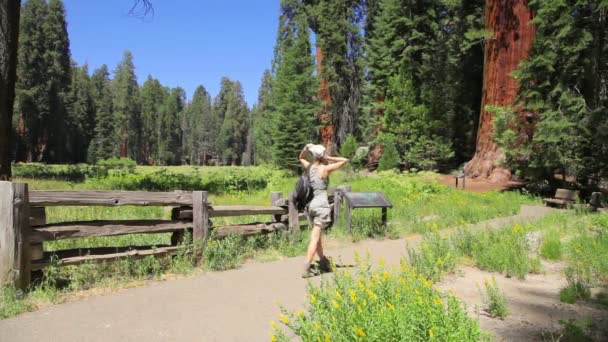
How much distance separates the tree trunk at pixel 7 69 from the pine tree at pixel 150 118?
87919 millimetres

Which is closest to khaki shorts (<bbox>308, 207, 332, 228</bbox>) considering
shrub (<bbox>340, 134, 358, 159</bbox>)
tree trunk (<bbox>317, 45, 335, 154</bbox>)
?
shrub (<bbox>340, 134, 358, 159</bbox>)

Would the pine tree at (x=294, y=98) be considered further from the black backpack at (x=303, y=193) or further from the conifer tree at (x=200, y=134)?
the conifer tree at (x=200, y=134)

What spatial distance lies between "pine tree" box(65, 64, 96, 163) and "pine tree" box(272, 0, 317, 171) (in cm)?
3795

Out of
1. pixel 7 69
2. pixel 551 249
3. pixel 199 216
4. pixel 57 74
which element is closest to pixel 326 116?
pixel 7 69

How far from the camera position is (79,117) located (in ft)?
219

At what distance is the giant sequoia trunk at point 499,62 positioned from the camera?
19641 mm

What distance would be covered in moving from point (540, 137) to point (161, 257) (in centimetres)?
1398

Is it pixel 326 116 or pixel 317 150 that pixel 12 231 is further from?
pixel 326 116

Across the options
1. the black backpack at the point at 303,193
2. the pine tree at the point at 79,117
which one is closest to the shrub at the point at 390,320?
the black backpack at the point at 303,193

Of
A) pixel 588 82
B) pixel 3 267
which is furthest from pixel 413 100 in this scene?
pixel 3 267

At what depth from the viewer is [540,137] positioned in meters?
15.6

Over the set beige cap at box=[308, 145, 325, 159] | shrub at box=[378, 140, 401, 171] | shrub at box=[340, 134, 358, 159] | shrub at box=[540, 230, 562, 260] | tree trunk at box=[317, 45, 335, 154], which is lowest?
shrub at box=[540, 230, 562, 260]

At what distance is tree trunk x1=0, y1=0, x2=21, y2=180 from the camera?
8484 mm

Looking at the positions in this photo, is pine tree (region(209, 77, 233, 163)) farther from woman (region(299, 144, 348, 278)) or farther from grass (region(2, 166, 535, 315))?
woman (region(299, 144, 348, 278))
